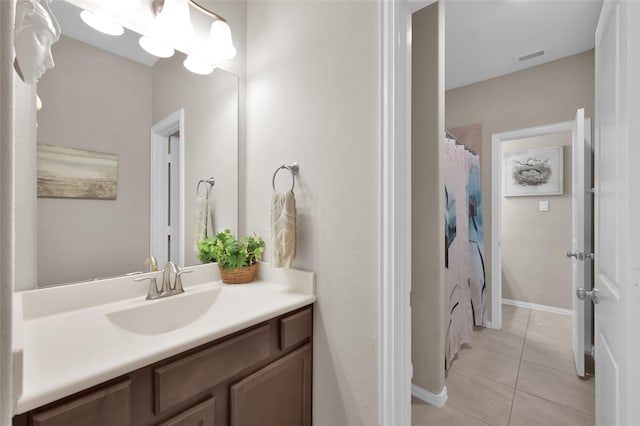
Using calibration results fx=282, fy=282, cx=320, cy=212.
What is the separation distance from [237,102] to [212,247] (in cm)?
85

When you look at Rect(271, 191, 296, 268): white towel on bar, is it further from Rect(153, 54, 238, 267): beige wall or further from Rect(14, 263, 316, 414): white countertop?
Rect(153, 54, 238, 267): beige wall

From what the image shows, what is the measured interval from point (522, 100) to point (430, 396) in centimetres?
295

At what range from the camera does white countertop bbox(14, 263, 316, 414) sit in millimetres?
653

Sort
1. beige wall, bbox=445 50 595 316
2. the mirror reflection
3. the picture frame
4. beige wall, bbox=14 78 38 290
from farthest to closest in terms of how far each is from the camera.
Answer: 1. the picture frame
2. beige wall, bbox=445 50 595 316
3. the mirror reflection
4. beige wall, bbox=14 78 38 290

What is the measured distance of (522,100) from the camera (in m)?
2.93

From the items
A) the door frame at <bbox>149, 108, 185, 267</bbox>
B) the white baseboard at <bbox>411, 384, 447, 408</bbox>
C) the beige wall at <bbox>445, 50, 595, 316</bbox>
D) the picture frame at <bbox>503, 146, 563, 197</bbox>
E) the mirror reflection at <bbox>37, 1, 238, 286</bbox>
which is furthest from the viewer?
the picture frame at <bbox>503, 146, 563, 197</bbox>

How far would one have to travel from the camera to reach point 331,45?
1.28 metres

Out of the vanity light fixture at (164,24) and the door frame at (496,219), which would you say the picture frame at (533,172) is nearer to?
the door frame at (496,219)

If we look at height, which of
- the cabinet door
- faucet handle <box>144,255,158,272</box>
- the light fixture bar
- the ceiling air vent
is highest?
the ceiling air vent

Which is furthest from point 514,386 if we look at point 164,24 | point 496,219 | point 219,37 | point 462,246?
point 164,24

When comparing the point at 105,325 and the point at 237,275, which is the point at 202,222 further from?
the point at 105,325

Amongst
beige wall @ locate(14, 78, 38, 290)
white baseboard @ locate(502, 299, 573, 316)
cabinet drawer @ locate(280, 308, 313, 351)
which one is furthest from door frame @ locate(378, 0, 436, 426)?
white baseboard @ locate(502, 299, 573, 316)

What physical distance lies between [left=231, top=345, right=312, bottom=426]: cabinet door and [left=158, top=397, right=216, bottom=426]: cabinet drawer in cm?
7

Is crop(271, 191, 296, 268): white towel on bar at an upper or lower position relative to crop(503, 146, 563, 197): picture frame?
lower
